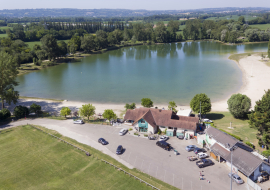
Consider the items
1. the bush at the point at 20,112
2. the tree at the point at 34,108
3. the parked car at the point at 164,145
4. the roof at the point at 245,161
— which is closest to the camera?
the roof at the point at 245,161

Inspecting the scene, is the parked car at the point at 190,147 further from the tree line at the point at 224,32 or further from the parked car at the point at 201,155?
the tree line at the point at 224,32

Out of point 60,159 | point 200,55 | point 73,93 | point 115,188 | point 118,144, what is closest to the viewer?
point 115,188

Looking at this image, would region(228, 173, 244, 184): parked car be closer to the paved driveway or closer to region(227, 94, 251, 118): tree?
the paved driveway

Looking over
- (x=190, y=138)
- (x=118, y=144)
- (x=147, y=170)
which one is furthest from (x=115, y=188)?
(x=190, y=138)

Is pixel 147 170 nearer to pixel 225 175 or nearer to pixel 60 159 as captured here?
pixel 225 175

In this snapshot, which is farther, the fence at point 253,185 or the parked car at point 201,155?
the parked car at point 201,155

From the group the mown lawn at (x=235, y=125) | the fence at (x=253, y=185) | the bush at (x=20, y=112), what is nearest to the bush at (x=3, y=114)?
the bush at (x=20, y=112)

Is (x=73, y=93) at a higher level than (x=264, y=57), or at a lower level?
lower
